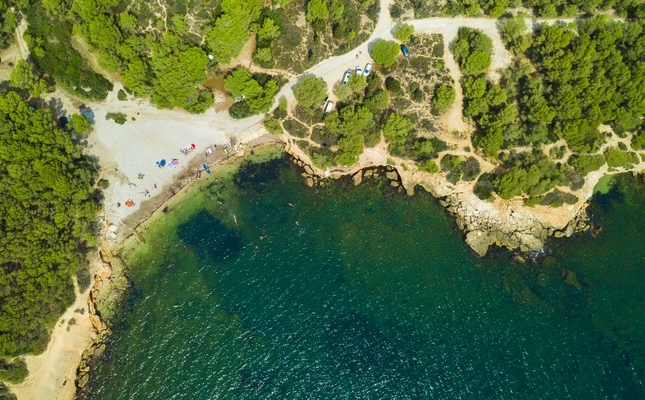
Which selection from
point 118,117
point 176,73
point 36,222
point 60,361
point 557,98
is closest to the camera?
point 36,222

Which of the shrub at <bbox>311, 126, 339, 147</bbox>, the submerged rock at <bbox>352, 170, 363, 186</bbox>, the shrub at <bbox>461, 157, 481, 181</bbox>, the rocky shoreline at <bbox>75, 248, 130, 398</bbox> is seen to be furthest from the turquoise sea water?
the shrub at <bbox>461, 157, 481, 181</bbox>

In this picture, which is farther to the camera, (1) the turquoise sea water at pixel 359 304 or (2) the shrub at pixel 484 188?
(2) the shrub at pixel 484 188

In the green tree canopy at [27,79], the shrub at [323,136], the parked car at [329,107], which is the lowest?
the shrub at [323,136]

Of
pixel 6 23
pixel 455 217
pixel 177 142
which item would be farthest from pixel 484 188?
pixel 6 23

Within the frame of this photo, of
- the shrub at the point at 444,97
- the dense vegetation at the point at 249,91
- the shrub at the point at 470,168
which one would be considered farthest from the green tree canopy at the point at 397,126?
the dense vegetation at the point at 249,91

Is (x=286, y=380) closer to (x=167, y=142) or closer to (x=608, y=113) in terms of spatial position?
(x=167, y=142)

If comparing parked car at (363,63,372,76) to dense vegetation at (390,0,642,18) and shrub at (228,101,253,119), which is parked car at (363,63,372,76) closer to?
dense vegetation at (390,0,642,18)

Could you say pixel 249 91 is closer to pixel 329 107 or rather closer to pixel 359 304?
pixel 329 107

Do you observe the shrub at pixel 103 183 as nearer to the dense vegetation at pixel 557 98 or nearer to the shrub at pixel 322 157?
the shrub at pixel 322 157
